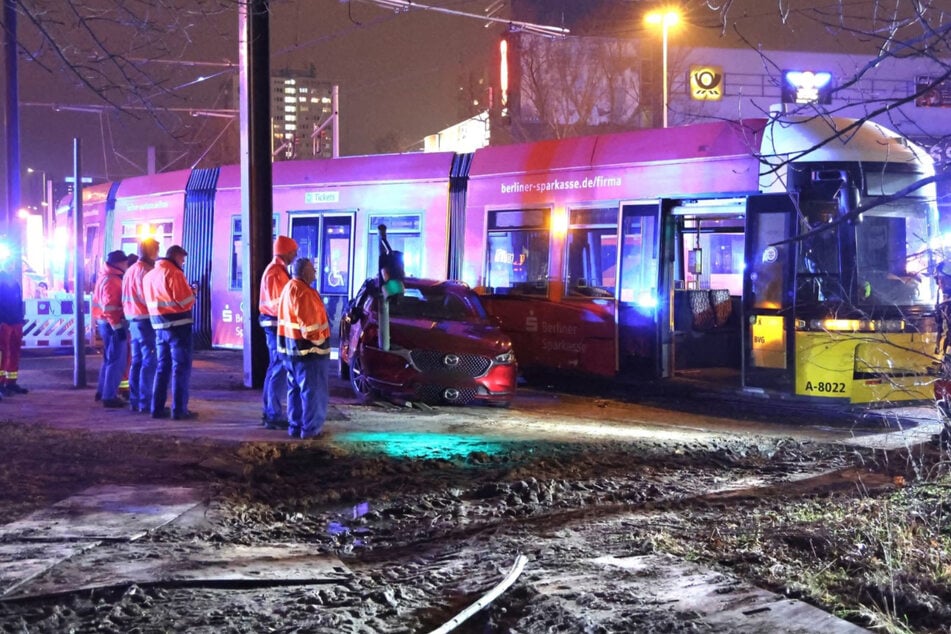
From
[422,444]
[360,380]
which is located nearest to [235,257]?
[360,380]

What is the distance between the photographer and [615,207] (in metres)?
14.7

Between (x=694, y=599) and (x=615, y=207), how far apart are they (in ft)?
32.0

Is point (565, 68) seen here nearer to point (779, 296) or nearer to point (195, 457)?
point (779, 296)

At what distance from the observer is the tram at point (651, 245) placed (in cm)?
1248

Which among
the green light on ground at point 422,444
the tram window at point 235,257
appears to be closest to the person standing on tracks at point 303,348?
the green light on ground at point 422,444

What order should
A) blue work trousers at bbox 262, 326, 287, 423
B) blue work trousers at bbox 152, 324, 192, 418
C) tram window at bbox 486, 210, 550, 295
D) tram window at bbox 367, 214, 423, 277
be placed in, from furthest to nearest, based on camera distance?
tram window at bbox 367, 214, 423, 277
tram window at bbox 486, 210, 550, 295
blue work trousers at bbox 152, 324, 192, 418
blue work trousers at bbox 262, 326, 287, 423

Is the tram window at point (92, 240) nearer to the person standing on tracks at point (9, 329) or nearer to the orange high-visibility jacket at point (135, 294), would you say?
the person standing on tracks at point (9, 329)

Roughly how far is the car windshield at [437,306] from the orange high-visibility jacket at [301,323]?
3.05m

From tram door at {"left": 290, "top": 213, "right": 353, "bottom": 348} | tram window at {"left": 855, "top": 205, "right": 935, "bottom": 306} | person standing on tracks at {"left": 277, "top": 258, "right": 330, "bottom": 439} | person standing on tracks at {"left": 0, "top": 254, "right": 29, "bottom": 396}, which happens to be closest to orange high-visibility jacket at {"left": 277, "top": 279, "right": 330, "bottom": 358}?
person standing on tracks at {"left": 277, "top": 258, "right": 330, "bottom": 439}

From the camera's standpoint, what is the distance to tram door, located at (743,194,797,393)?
12766 millimetres

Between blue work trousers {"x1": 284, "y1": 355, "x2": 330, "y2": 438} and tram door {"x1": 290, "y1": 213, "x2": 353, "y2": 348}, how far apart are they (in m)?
7.37

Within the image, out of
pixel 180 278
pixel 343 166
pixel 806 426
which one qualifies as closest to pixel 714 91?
pixel 343 166

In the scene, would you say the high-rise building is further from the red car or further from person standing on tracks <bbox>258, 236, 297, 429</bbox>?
person standing on tracks <bbox>258, 236, 297, 429</bbox>

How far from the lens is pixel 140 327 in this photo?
39.1 ft
